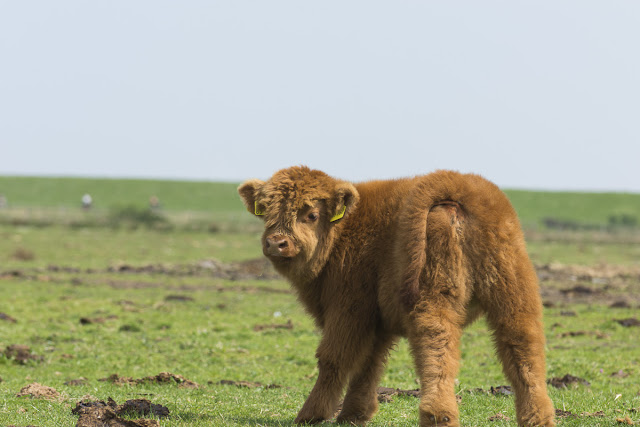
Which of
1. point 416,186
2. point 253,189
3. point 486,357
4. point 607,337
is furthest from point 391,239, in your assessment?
point 607,337

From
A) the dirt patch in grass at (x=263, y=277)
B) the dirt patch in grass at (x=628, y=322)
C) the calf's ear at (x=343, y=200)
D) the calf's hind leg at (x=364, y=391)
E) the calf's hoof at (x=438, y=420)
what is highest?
the calf's ear at (x=343, y=200)

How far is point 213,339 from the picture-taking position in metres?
16.0

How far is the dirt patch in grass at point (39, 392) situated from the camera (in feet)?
32.4

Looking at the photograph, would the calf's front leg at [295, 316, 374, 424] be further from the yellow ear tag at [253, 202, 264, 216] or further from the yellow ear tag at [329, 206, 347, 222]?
the yellow ear tag at [253, 202, 264, 216]

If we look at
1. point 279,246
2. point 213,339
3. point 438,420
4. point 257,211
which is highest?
point 257,211

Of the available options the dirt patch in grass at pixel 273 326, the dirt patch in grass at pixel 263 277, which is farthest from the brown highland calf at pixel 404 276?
the dirt patch in grass at pixel 263 277

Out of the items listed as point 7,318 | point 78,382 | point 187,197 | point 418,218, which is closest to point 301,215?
point 418,218

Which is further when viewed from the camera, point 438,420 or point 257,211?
point 257,211

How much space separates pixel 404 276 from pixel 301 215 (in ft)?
4.45

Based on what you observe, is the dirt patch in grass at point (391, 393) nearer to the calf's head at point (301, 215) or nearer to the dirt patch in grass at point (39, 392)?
the calf's head at point (301, 215)

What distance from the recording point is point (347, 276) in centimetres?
790

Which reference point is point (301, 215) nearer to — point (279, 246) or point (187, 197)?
point (279, 246)

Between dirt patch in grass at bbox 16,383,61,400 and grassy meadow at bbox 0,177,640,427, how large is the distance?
135mm

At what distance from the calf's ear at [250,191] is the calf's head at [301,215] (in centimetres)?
16
